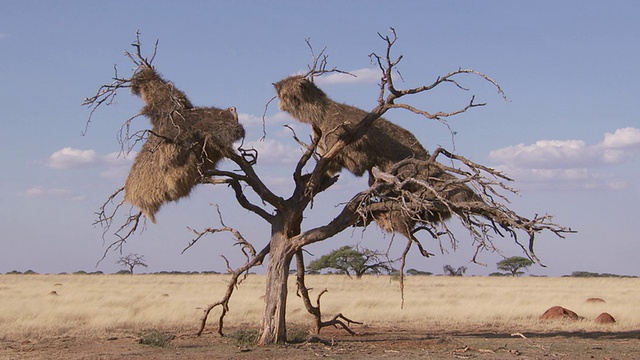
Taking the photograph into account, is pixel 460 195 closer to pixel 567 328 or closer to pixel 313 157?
pixel 313 157

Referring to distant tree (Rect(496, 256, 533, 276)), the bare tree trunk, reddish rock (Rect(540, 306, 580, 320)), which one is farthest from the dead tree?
distant tree (Rect(496, 256, 533, 276))

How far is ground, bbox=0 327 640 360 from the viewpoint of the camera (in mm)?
13242

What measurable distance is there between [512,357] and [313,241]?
3.76 m

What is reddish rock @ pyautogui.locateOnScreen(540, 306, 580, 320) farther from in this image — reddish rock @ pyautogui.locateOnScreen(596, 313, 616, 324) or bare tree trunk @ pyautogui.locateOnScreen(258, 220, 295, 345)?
bare tree trunk @ pyautogui.locateOnScreen(258, 220, 295, 345)

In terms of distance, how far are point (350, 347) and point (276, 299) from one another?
5.15 feet

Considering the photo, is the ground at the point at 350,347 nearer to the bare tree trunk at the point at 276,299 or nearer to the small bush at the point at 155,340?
the small bush at the point at 155,340

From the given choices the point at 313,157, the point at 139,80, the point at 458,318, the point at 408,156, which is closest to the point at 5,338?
the point at 139,80

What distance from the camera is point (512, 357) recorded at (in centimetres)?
1322

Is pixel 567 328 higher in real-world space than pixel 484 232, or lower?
lower

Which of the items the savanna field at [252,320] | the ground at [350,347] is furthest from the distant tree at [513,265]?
the ground at [350,347]

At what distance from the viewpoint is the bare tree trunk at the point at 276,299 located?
14.1m

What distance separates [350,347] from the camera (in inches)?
566

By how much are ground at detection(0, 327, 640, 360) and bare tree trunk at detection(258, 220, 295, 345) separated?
0.88 ft

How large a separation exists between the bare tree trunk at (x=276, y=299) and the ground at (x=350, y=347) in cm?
27
